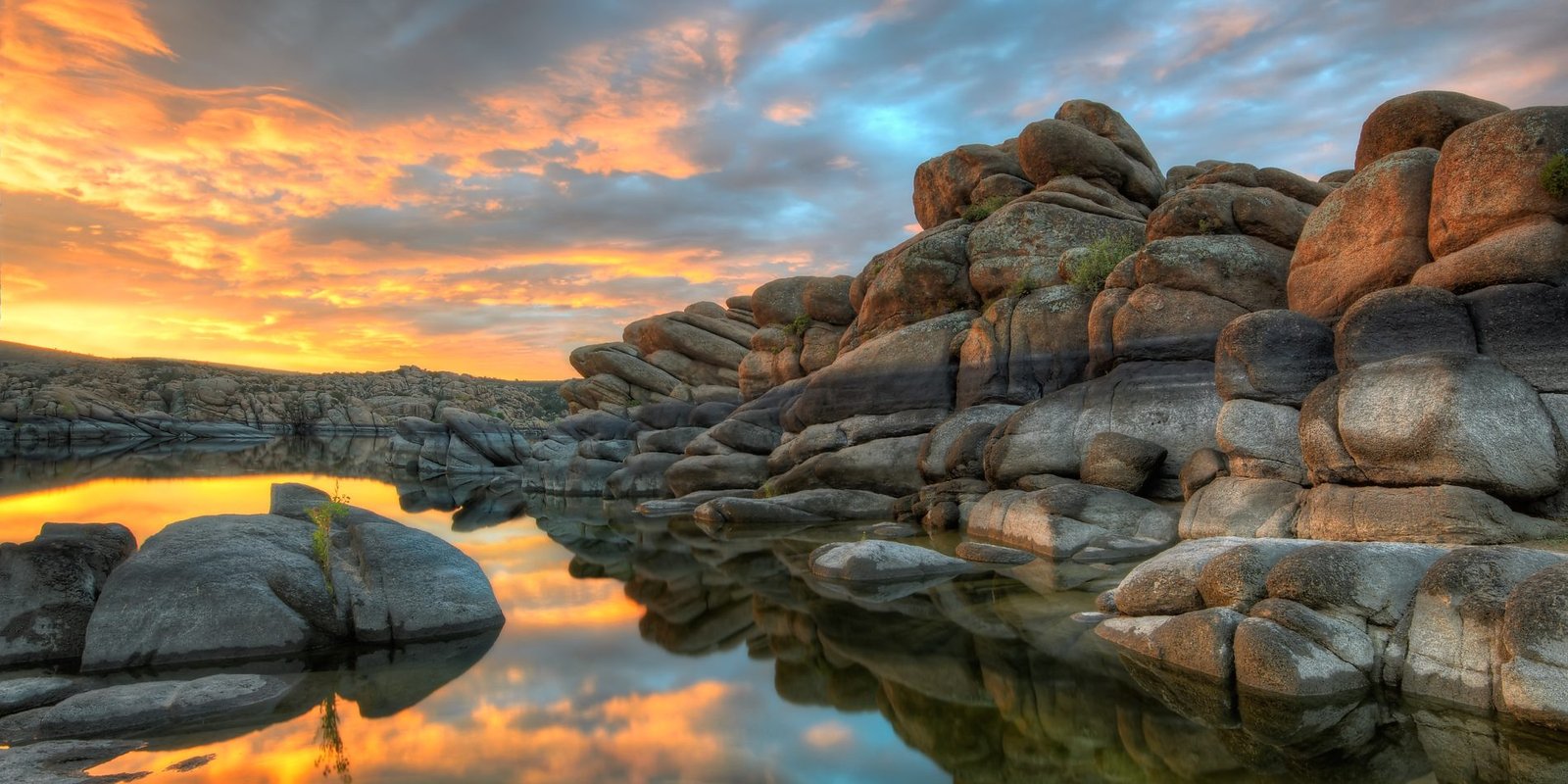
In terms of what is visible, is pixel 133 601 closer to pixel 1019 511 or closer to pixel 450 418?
pixel 1019 511

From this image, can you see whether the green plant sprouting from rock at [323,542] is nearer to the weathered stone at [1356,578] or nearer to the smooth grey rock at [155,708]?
the smooth grey rock at [155,708]

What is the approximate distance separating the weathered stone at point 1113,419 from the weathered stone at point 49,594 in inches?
718

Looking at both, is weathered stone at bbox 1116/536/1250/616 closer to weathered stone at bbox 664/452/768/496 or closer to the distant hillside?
weathered stone at bbox 664/452/768/496

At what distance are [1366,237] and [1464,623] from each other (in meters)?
11.5

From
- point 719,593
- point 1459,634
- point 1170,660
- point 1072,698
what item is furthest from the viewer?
point 719,593

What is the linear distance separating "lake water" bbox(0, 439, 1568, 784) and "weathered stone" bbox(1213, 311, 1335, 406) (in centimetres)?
498

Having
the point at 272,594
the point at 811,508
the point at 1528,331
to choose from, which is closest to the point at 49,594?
the point at 272,594

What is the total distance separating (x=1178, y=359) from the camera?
2133 centimetres

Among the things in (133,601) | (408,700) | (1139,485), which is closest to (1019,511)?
(1139,485)

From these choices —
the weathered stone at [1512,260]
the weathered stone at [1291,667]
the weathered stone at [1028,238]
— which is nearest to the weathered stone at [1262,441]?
the weathered stone at [1512,260]

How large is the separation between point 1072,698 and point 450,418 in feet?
177

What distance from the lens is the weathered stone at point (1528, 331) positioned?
1323cm

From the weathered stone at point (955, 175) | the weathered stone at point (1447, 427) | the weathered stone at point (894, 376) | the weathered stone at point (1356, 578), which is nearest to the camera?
the weathered stone at point (1356, 578)

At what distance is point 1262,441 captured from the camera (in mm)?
16188
